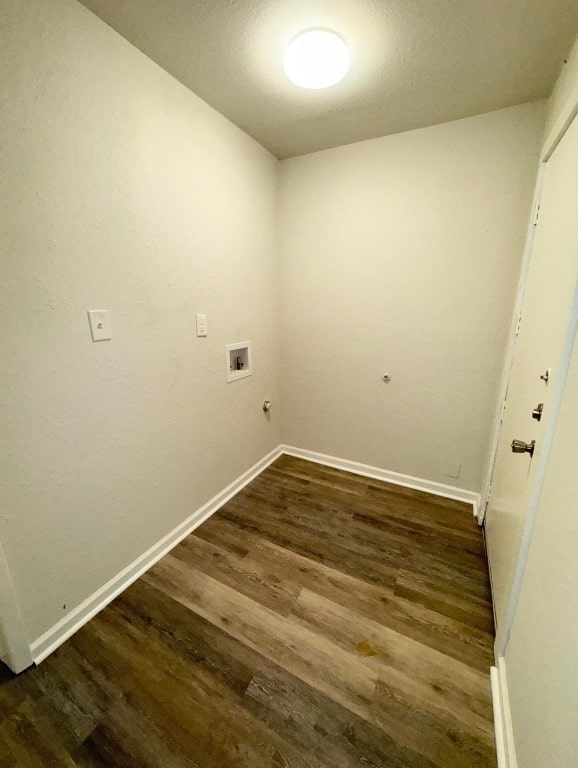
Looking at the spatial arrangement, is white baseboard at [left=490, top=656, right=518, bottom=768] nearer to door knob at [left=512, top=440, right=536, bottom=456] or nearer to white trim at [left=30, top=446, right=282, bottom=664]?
door knob at [left=512, top=440, right=536, bottom=456]

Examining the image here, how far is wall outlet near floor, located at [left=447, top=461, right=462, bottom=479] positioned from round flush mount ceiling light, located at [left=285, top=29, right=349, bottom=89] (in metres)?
2.25

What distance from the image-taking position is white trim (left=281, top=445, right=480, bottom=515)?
6.73 ft

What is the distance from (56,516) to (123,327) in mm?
815

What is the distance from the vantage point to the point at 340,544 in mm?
1679

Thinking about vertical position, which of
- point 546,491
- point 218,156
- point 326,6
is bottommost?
point 546,491

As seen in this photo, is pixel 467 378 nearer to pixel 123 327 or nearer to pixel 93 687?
pixel 123 327

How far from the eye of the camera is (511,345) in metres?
1.62

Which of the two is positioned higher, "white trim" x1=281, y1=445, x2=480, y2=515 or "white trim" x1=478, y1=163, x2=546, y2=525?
Result: "white trim" x1=478, y1=163, x2=546, y2=525

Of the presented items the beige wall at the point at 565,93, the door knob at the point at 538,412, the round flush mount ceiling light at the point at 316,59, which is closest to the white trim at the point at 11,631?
the door knob at the point at 538,412

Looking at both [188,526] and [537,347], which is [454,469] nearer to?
[537,347]

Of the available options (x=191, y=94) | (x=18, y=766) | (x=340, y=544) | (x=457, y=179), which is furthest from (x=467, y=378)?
(x=18, y=766)

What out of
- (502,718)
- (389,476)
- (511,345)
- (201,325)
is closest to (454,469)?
(389,476)

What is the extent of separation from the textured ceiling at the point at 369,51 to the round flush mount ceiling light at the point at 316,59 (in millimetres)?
32

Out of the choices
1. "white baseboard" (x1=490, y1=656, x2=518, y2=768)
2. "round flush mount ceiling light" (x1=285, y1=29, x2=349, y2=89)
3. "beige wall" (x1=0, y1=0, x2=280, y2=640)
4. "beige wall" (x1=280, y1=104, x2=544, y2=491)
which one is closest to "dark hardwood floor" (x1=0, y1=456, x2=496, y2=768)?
"white baseboard" (x1=490, y1=656, x2=518, y2=768)
